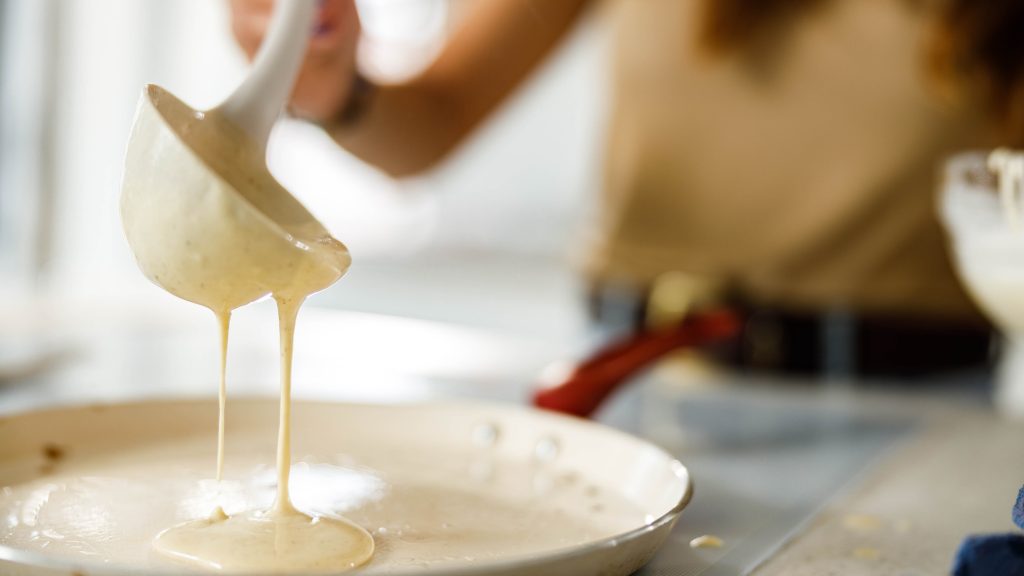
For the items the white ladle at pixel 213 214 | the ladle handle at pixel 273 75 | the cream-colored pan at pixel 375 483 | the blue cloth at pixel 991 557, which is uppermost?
the ladle handle at pixel 273 75

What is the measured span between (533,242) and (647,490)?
7.08ft

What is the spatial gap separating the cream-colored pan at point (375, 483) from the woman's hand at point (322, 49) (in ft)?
1.09

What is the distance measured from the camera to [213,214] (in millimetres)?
427

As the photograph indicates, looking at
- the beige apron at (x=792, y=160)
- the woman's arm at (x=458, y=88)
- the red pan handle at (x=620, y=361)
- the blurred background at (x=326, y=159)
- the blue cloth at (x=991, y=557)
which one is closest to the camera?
the blue cloth at (x=991, y=557)

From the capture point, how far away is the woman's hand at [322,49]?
0.82 m

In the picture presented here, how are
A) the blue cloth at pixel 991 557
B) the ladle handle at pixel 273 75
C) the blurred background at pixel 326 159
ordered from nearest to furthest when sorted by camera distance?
the blue cloth at pixel 991 557 < the ladle handle at pixel 273 75 < the blurred background at pixel 326 159

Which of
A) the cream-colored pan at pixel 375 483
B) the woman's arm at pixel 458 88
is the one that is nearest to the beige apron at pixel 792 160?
the woman's arm at pixel 458 88

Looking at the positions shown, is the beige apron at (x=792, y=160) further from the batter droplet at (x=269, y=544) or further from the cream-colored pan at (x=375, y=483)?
the batter droplet at (x=269, y=544)

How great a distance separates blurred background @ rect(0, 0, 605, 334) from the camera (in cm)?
222

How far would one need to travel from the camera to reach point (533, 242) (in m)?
2.69

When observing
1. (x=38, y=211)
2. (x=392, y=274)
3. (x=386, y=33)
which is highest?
(x=386, y=33)

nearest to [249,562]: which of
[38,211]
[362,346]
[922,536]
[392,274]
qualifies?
[922,536]

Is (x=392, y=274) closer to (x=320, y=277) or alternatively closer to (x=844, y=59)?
(x=844, y=59)

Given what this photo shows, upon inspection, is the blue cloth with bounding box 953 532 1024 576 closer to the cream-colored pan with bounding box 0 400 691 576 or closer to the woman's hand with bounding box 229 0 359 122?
the cream-colored pan with bounding box 0 400 691 576
